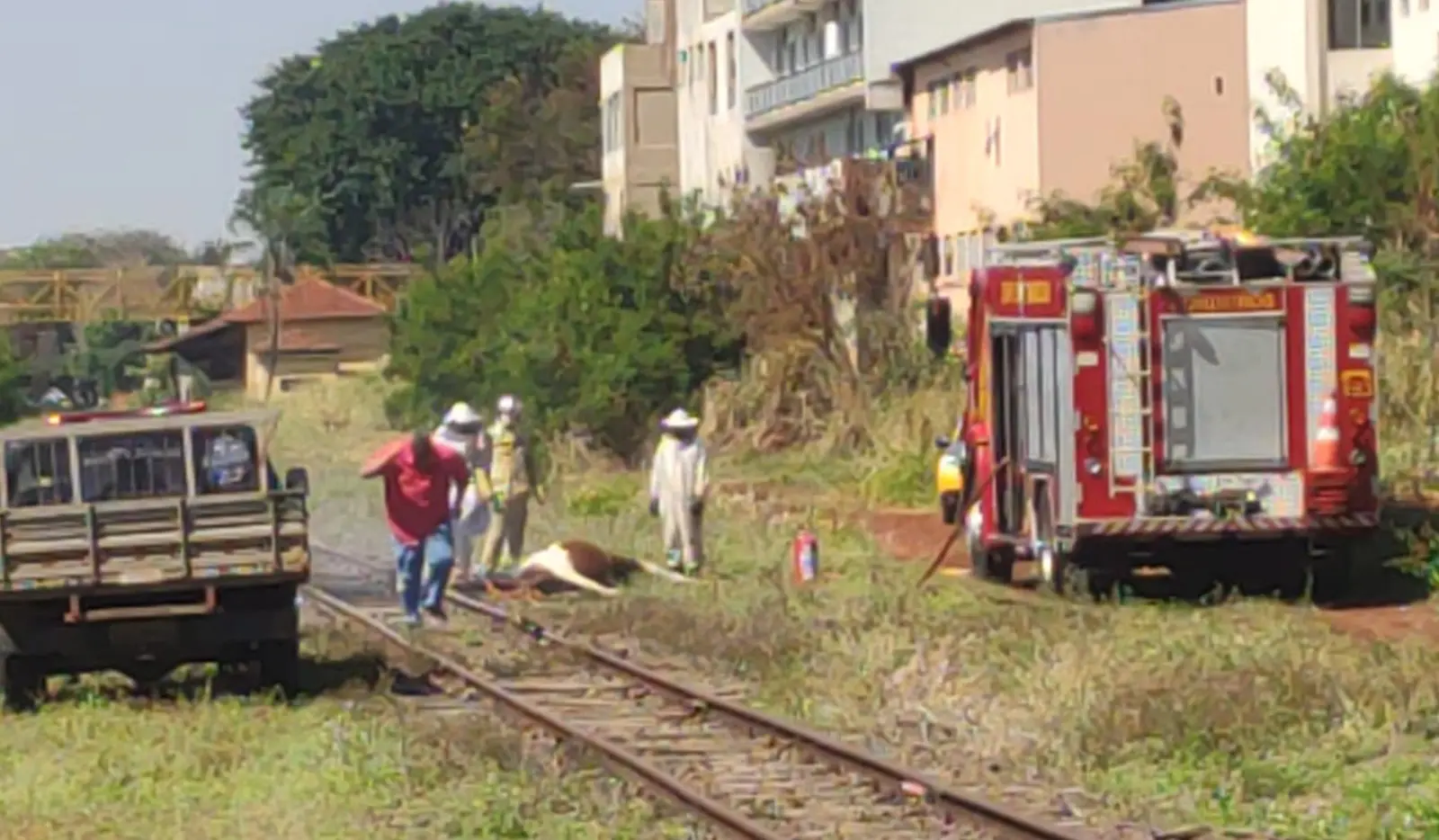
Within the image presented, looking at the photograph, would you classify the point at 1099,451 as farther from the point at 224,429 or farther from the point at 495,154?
the point at 495,154

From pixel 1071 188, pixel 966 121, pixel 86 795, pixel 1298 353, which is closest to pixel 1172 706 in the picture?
pixel 86 795

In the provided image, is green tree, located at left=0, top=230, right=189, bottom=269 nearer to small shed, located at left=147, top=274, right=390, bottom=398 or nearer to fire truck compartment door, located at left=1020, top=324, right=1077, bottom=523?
small shed, located at left=147, top=274, right=390, bottom=398

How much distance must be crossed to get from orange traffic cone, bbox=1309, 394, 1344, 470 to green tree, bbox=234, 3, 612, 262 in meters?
86.6

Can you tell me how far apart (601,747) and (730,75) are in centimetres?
5992

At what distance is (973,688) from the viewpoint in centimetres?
1791

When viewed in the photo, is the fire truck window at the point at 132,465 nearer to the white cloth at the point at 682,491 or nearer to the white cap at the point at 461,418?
the white cap at the point at 461,418

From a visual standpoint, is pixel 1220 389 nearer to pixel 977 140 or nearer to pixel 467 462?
pixel 467 462

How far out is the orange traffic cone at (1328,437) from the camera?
22.2 meters

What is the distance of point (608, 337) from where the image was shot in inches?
1828

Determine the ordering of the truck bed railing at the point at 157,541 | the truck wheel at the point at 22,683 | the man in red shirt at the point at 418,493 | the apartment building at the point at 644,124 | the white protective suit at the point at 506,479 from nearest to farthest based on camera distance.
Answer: the truck bed railing at the point at 157,541 → the truck wheel at the point at 22,683 → the man in red shirt at the point at 418,493 → the white protective suit at the point at 506,479 → the apartment building at the point at 644,124

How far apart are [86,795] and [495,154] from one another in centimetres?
8282

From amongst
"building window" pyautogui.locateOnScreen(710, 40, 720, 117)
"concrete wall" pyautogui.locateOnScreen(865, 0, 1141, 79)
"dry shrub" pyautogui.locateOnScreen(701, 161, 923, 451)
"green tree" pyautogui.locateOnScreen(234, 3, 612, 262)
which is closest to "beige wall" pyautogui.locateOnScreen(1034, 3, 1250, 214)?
"dry shrub" pyautogui.locateOnScreen(701, 161, 923, 451)

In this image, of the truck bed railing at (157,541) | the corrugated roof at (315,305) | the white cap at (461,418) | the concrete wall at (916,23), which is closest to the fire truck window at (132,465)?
the truck bed railing at (157,541)

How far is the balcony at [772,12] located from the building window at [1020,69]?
1567 centimetres
